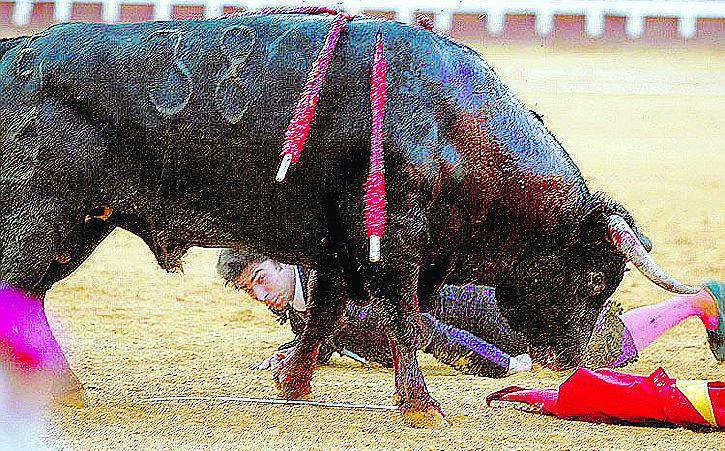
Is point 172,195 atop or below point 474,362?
atop

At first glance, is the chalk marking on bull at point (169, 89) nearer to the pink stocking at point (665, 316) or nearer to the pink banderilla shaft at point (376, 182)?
the pink banderilla shaft at point (376, 182)

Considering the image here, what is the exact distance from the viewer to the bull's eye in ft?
12.2

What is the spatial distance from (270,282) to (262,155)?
107 cm

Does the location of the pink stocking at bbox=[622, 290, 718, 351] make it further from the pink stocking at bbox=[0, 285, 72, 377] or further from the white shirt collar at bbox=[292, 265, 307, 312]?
the pink stocking at bbox=[0, 285, 72, 377]

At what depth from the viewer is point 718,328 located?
4621 millimetres

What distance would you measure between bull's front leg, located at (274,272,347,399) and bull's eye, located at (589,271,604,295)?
0.84 m

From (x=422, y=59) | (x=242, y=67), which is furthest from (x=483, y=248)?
(x=242, y=67)

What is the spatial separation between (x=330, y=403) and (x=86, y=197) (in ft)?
3.63

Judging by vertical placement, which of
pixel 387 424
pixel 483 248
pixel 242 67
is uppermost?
pixel 242 67

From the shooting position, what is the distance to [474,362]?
434 cm

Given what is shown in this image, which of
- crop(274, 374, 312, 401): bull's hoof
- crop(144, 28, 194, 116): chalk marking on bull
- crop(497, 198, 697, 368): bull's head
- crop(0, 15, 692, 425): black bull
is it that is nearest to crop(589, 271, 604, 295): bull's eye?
crop(497, 198, 697, 368): bull's head

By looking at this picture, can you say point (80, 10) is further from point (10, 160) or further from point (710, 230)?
point (10, 160)

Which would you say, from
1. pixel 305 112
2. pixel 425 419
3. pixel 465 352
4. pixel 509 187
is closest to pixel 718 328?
pixel 465 352

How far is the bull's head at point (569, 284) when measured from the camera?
365cm
